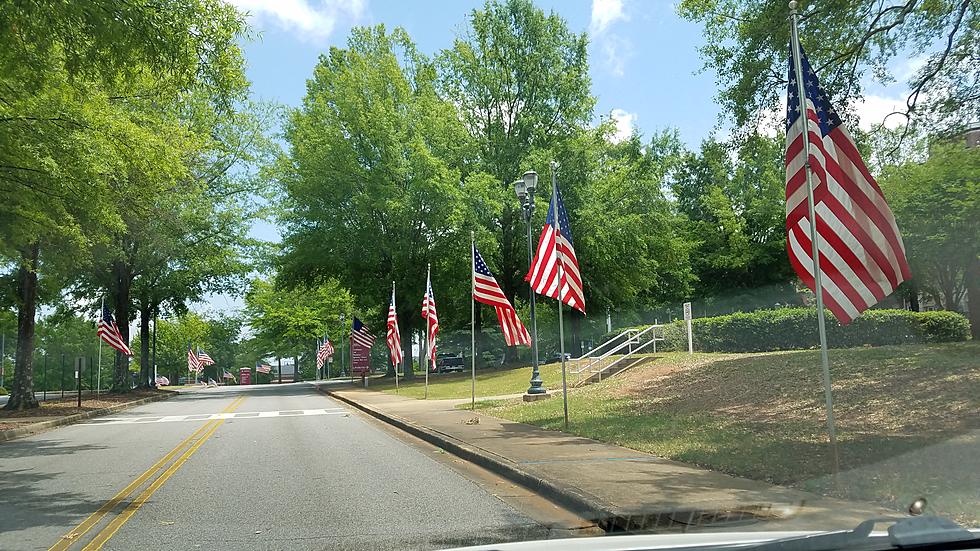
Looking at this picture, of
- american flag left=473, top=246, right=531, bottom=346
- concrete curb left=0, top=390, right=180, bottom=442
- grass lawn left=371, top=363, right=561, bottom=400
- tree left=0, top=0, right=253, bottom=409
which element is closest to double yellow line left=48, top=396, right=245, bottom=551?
tree left=0, top=0, right=253, bottom=409

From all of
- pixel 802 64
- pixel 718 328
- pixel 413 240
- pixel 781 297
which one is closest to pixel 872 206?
pixel 802 64

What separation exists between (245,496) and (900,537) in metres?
7.51

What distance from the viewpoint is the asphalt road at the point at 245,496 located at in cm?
664

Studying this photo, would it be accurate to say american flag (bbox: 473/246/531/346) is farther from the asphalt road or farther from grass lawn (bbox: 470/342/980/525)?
the asphalt road

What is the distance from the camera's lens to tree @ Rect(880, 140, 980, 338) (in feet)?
70.4

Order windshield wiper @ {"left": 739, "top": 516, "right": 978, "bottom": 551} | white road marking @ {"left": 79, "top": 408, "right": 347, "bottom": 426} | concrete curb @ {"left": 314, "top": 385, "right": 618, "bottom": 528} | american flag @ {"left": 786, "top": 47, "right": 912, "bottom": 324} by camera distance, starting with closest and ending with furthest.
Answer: windshield wiper @ {"left": 739, "top": 516, "right": 978, "bottom": 551}
concrete curb @ {"left": 314, "top": 385, "right": 618, "bottom": 528}
american flag @ {"left": 786, "top": 47, "right": 912, "bottom": 324}
white road marking @ {"left": 79, "top": 408, "right": 347, "bottom": 426}

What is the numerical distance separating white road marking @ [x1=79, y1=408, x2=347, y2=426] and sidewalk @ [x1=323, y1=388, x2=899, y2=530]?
11.1m

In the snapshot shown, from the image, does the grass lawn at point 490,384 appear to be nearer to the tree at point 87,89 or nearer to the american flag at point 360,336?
the american flag at point 360,336

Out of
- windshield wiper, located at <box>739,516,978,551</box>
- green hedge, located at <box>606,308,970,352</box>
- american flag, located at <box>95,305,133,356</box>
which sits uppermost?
american flag, located at <box>95,305,133,356</box>

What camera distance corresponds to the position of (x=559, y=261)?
578 inches

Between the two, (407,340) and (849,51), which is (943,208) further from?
(407,340)

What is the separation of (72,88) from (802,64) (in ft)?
37.4

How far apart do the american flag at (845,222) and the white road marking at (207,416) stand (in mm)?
17715

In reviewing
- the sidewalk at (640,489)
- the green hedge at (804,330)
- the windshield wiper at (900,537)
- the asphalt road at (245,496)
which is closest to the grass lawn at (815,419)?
the sidewalk at (640,489)
